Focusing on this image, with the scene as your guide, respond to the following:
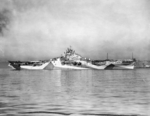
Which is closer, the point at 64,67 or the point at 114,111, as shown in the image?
the point at 114,111

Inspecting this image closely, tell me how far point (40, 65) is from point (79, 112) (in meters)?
123

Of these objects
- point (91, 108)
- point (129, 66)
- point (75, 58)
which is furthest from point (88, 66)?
point (91, 108)

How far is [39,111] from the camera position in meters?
10.1

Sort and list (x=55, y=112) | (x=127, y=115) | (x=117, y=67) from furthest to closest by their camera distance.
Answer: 1. (x=117, y=67)
2. (x=55, y=112)
3. (x=127, y=115)

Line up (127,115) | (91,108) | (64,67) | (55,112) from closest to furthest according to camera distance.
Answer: (127,115) → (55,112) → (91,108) → (64,67)

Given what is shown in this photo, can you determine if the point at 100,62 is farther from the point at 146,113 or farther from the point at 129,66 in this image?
the point at 146,113

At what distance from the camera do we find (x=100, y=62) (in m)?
134

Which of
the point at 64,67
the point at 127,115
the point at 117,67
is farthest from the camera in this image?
the point at 117,67

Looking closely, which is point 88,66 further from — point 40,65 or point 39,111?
point 39,111

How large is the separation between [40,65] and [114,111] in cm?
12306

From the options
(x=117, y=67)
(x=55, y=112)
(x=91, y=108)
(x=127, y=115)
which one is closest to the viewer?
(x=127, y=115)

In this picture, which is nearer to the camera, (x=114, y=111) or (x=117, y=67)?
(x=114, y=111)

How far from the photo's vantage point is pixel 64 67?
123 meters

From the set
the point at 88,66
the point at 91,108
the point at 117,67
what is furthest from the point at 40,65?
the point at 91,108
